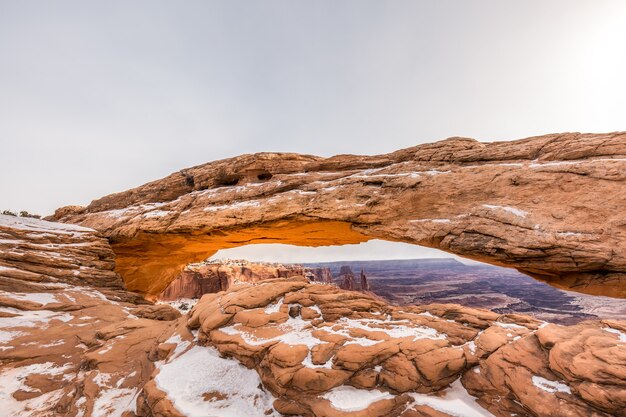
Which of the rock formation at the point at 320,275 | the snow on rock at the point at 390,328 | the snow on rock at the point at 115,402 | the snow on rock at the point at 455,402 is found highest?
the snow on rock at the point at 390,328

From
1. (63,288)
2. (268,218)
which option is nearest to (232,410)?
(268,218)

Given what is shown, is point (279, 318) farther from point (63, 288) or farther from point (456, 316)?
point (63, 288)

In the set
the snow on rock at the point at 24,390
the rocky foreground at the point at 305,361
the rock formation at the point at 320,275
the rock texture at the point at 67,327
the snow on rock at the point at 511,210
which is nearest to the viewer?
the rocky foreground at the point at 305,361

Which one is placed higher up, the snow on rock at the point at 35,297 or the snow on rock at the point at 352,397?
the snow on rock at the point at 35,297

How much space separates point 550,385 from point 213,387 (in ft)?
26.1

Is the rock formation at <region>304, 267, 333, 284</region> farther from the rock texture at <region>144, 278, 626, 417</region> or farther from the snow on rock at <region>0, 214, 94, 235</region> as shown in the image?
the rock texture at <region>144, 278, 626, 417</region>

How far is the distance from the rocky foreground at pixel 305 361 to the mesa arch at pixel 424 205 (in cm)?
268

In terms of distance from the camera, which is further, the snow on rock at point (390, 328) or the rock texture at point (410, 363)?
the snow on rock at point (390, 328)

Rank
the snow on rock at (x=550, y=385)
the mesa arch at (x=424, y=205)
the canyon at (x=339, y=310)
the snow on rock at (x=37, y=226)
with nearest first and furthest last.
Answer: the snow on rock at (x=550, y=385), the canyon at (x=339, y=310), the mesa arch at (x=424, y=205), the snow on rock at (x=37, y=226)

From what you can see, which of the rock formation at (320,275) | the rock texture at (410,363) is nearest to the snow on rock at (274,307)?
the rock texture at (410,363)

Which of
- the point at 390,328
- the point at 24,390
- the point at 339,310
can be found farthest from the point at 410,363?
the point at 24,390

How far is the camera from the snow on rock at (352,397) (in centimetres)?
555

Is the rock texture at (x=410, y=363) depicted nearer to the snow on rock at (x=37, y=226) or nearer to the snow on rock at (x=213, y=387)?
the snow on rock at (x=213, y=387)

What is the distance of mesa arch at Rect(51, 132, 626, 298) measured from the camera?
9039 mm
